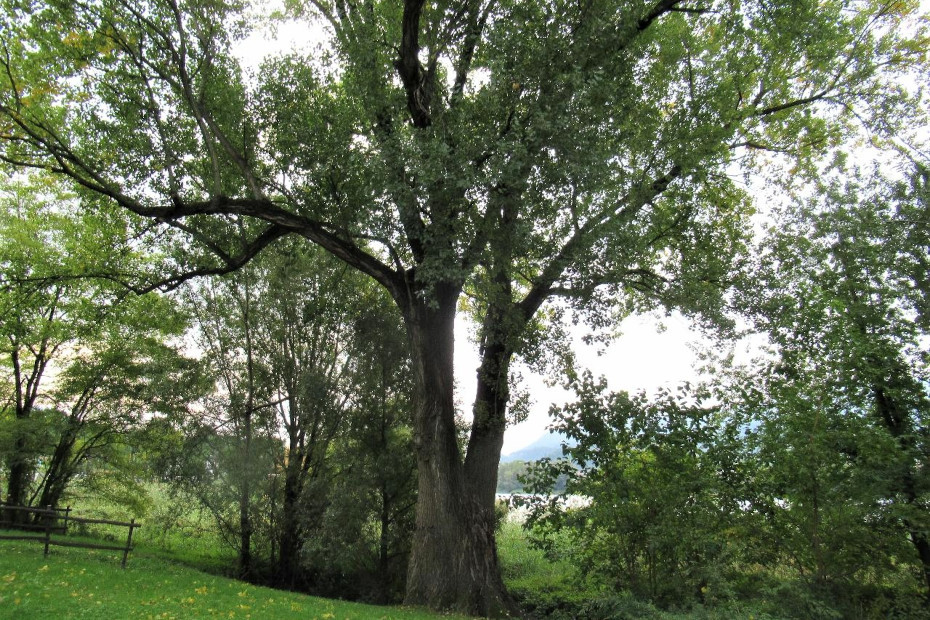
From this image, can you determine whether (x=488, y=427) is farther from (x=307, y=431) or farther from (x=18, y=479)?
(x=18, y=479)

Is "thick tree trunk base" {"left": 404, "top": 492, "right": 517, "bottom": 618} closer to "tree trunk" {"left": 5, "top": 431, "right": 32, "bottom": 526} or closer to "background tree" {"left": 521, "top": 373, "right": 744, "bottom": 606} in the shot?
"background tree" {"left": 521, "top": 373, "right": 744, "bottom": 606}

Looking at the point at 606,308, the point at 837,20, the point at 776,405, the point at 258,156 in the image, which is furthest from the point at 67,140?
the point at 837,20

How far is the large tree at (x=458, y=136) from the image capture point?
8.04 meters

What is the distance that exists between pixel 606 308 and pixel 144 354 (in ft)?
50.4

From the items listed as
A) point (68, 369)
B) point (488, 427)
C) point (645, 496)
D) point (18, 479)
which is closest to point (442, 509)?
point (488, 427)

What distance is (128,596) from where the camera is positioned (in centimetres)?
761

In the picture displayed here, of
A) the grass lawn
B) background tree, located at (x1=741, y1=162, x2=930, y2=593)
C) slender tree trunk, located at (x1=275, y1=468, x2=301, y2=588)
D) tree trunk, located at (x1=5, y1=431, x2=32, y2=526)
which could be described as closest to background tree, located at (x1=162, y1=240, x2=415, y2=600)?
slender tree trunk, located at (x1=275, y1=468, x2=301, y2=588)

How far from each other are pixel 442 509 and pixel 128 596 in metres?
4.98

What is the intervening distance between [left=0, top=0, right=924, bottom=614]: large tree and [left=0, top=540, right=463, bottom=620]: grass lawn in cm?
205

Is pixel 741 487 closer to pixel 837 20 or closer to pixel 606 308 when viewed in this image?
pixel 606 308

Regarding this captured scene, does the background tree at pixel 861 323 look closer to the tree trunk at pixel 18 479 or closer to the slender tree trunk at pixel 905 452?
the slender tree trunk at pixel 905 452

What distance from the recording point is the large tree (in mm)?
8039

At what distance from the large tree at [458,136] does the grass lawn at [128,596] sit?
80.5 inches

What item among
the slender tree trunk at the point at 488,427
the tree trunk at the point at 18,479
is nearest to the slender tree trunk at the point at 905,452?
the slender tree trunk at the point at 488,427
